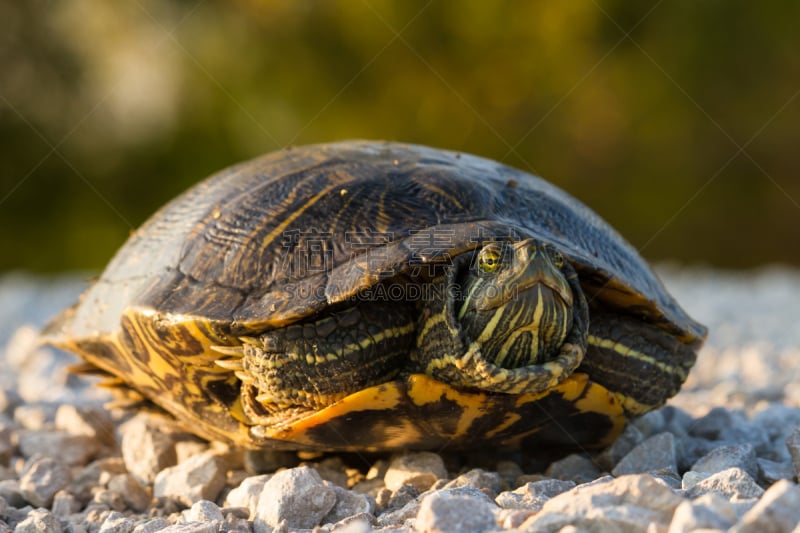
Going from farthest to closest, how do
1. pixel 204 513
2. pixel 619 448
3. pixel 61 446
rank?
pixel 61 446 → pixel 619 448 → pixel 204 513

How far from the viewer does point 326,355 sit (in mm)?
2723

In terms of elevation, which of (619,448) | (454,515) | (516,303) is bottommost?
(454,515)

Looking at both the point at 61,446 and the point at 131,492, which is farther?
the point at 61,446

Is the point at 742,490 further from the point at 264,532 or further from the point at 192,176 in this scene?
the point at 192,176

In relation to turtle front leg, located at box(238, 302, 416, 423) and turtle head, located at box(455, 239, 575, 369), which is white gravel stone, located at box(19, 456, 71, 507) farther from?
turtle head, located at box(455, 239, 575, 369)

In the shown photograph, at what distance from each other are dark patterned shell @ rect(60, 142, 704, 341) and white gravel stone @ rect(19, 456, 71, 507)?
55cm

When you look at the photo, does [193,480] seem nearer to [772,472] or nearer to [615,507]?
[615,507]

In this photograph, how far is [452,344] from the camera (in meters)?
2.66

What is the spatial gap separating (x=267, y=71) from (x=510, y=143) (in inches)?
164

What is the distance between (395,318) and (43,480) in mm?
1402

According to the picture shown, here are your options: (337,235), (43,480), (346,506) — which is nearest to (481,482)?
(346,506)

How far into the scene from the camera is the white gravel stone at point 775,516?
5.64 feet

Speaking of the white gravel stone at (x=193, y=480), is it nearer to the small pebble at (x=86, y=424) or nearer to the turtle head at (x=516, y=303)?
the small pebble at (x=86, y=424)

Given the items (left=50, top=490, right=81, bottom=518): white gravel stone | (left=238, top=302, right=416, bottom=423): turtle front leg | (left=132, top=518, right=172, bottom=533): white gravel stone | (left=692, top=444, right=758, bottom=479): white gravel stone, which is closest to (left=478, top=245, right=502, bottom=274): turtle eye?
(left=238, top=302, right=416, bottom=423): turtle front leg
